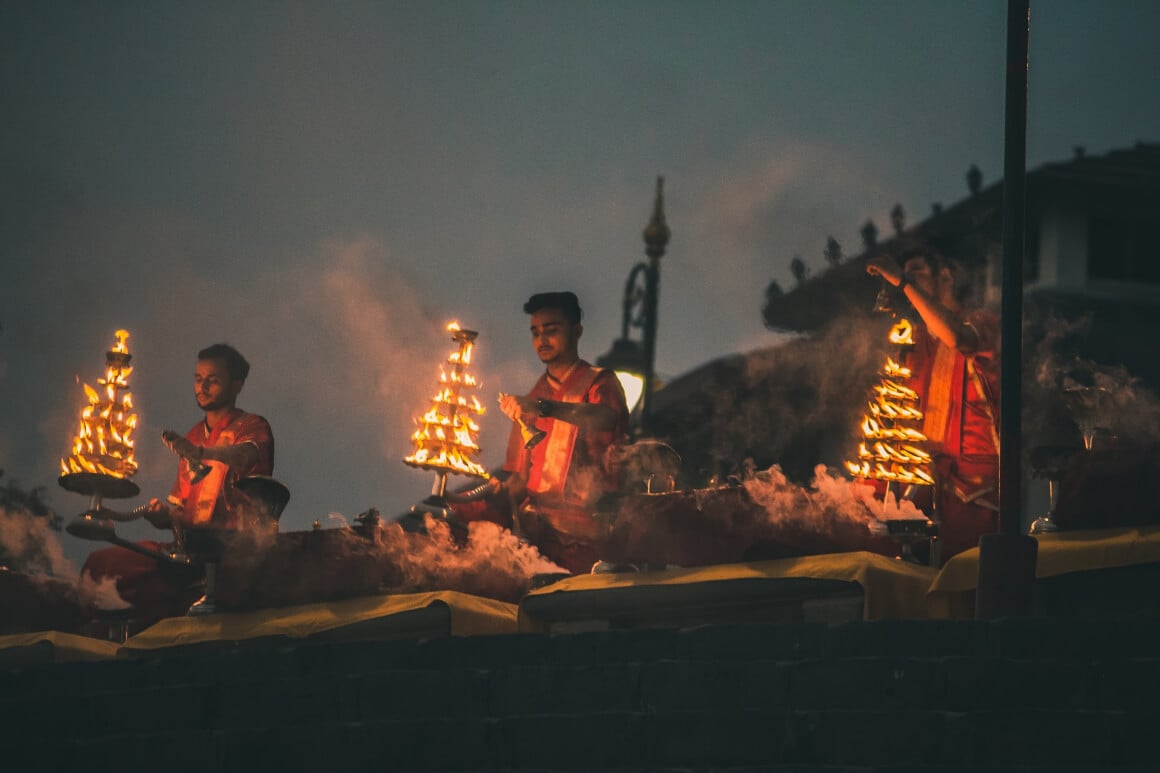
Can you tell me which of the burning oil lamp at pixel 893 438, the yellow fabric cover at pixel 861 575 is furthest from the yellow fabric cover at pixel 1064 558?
the burning oil lamp at pixel 893 438

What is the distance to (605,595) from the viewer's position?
12445 millimetres

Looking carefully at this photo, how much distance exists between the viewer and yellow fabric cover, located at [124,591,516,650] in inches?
520

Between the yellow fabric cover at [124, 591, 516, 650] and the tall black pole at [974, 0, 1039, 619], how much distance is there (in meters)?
3.64

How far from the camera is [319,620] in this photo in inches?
535

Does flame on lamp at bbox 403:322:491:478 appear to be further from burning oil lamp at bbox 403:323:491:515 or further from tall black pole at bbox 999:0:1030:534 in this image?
tall black pole at bbox 999:0:1030:534

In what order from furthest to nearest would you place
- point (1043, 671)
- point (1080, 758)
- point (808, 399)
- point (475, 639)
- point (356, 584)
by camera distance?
point (808, 399), point (356, 584), point (475, 639), point (1043, 671), point (1080, 758)

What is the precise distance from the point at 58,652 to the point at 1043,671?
310 inches

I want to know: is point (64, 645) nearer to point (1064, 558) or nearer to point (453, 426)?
point (453, 426)

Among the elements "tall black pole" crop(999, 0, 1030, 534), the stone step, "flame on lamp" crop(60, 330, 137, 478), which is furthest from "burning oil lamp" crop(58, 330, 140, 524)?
"tall black pole" crop(999, 0, 1030, 534)

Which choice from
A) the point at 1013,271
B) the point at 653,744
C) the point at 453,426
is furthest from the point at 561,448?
the point at 653,744

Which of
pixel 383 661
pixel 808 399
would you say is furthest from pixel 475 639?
pixel 808 399

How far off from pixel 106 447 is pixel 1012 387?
710 centimetres

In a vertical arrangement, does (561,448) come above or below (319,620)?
above

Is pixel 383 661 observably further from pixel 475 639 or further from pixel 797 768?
pixel 797 768
